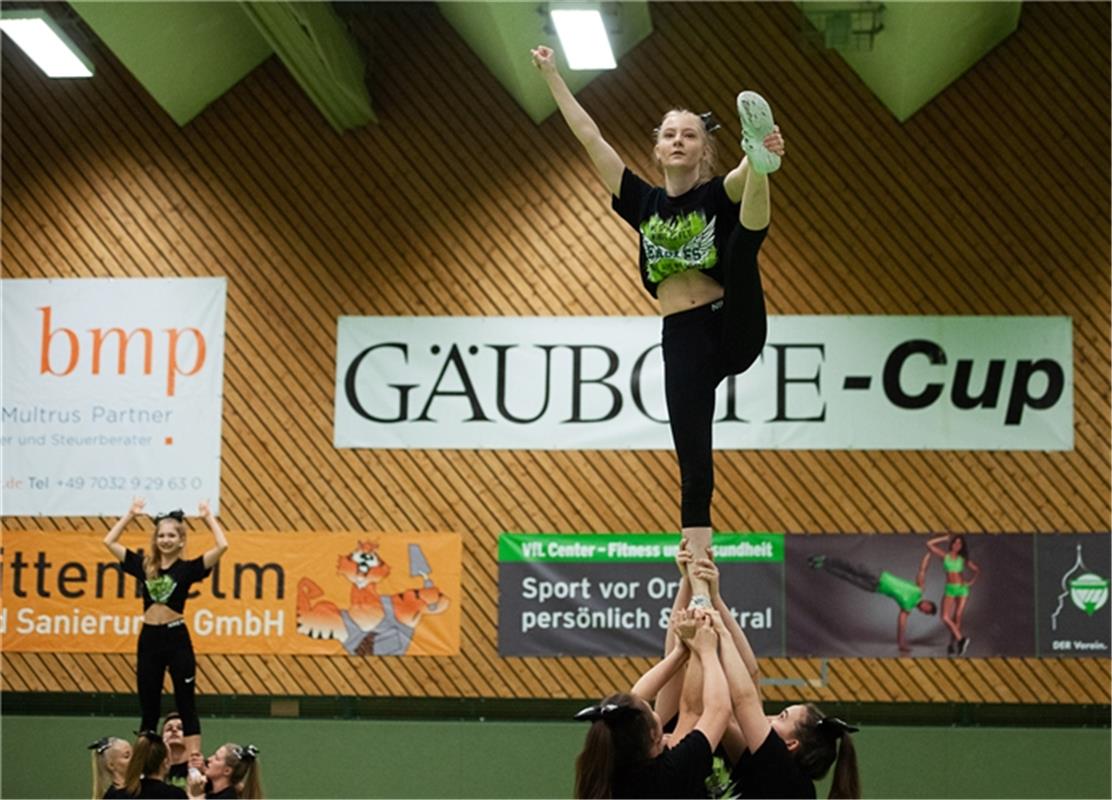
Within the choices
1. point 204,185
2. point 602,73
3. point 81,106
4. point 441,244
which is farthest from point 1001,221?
point 81,106

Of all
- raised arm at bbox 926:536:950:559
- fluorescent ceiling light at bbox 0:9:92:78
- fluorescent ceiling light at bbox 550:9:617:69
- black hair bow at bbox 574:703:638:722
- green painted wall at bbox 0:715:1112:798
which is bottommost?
green painted wall at bbox 0:715:1112:798

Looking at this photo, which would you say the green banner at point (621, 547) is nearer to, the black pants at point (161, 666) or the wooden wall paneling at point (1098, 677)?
the wooden wall paneling at point (1098, 677)

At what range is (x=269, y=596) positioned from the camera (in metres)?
11.5

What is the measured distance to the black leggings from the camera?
4.42 m

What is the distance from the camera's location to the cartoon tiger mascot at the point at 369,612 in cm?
1138

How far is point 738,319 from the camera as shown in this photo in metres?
4.43

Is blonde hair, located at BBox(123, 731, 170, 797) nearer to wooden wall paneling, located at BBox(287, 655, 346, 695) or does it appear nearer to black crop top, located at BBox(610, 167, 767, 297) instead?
black crop top, located at BBox(610, 167, 767, 297)

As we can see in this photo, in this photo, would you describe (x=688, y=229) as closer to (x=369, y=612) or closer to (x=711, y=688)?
(x=711, y=688)

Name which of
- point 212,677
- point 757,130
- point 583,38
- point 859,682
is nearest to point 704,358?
point 757,130

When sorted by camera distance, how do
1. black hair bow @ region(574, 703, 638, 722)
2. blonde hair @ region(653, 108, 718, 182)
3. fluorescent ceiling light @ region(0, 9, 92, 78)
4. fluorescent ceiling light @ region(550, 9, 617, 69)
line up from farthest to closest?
fluorescent ceiling light @ region(0, 9, 92, 78), fluorescent ceiling light @ region(550, 9, 617, 69), blonde hair @ region(653, 108, 718, 182), black hair bow @ region(574, 703, 638, 722)

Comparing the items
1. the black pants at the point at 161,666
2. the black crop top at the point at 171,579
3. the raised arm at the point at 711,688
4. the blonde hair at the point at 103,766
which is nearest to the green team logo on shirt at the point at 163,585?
the black crop top at the point at 171,579

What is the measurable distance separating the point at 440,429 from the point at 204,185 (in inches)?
115

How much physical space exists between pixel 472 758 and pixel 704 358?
734 centimetres

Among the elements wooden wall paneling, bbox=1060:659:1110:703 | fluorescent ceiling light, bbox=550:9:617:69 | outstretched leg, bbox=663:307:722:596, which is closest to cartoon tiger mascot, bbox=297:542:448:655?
fluorescent ceiling light, bbox=550:9:617:69
